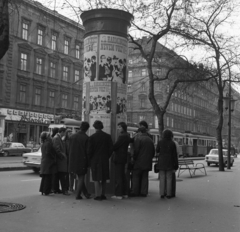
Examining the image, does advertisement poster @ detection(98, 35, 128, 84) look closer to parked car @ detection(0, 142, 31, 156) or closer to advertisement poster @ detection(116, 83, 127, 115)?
advertisement poster @ detection(116, 83, 127, 115)

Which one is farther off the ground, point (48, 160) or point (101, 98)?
point (101, 98)

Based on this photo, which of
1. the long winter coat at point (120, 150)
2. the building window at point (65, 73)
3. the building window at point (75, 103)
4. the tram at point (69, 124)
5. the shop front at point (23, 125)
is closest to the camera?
the long winter coat at point (120, 150)

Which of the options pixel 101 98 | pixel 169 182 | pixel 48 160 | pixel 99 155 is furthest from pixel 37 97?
pixel 99 155

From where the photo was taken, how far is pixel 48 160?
30.3 ft

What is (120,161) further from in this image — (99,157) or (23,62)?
(23,62)

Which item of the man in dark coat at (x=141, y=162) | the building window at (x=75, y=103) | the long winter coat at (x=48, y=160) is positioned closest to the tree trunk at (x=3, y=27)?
the long winter coat at (x=48, y=160)

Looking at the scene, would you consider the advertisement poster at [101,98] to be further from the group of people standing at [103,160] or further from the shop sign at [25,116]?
the shop sign at [25,116]

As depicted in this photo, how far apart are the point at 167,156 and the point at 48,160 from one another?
121 inches

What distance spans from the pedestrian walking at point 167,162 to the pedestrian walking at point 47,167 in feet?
9.11

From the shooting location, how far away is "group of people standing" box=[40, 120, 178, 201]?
27.8ft

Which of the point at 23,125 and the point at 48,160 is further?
the point at 23,125

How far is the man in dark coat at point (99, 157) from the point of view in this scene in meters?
8.35

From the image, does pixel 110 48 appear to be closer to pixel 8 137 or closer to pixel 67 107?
pixel 8 137

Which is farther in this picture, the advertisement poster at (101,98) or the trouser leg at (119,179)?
the advertisement poster at (101,98)
